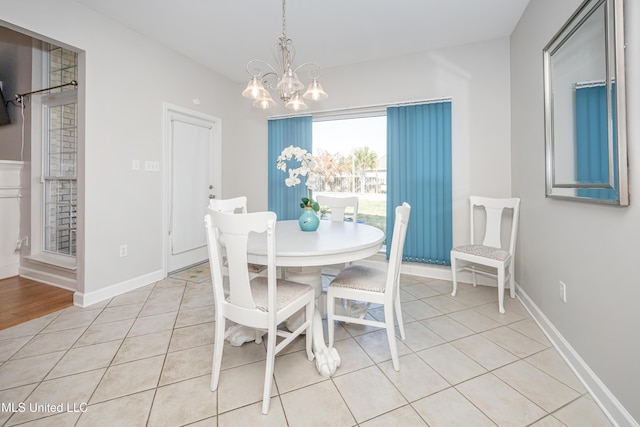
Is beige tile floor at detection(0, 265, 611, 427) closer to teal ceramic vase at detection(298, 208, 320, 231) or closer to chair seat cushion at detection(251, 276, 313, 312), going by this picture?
chair seat cushion at detection(251, 276, 313, 312)

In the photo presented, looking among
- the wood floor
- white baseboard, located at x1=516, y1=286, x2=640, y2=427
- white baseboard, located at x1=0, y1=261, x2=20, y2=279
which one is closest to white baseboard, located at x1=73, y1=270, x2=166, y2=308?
the wood floor

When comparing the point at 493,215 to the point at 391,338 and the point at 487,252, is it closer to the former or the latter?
the point at 487,252

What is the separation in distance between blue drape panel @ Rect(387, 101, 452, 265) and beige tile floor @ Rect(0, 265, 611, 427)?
41.0 inches

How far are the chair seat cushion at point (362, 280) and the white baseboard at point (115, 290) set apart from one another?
91.1 inches

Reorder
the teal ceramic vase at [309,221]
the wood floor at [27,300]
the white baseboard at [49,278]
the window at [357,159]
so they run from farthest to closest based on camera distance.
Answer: the window at [357,159]
the white baseboard at [49,278]
the wood floor at [27,300]
the teal ceramic vase at [309,221]

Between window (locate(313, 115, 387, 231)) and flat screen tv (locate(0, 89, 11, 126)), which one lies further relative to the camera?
window (locate(313, 115, 387, 231))

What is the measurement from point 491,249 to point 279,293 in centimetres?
216

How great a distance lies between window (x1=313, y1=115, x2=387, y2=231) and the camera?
3664 millimetres

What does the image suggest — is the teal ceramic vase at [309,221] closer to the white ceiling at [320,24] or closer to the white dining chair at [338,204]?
the white dining chair at [338,204]

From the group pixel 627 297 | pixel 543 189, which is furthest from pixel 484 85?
pixel 627 297

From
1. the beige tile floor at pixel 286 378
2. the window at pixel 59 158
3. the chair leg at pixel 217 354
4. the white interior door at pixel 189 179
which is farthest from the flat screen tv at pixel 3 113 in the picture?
the chair leg at pixel 217 354

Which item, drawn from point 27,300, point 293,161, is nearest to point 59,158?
point 27,300

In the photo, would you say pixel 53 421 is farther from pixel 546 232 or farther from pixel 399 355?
pixel 546 232

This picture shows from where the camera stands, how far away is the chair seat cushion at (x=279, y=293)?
58.4 inches
